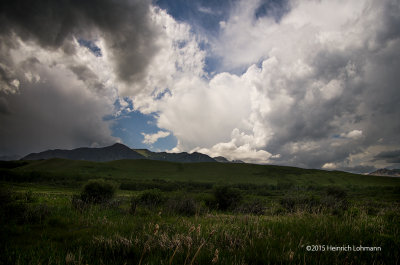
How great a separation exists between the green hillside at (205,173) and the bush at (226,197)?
96427 mm

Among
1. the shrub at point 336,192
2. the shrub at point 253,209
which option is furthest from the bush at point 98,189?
the shrub at point 336,192

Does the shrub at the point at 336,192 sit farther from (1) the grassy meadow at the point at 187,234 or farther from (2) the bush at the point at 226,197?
(2) the bush at the point at 226,197

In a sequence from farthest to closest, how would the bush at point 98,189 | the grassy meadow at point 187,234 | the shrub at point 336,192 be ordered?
the shrub at point 336,192
the bush at point 98,189
the grassy meadow at point 187,234

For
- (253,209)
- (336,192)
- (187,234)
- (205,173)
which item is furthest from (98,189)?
(205,173)

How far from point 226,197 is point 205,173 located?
128 m

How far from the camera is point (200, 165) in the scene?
180250mm

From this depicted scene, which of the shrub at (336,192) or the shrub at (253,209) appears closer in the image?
the shrub at (253,209)

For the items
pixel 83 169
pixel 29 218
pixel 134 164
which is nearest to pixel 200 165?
pixel 134 164

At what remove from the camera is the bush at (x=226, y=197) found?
3055 cm

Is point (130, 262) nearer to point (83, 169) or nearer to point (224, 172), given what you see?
point (224, 172)

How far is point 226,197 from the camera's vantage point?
31250 mm

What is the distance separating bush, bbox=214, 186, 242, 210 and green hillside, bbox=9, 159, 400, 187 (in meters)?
96.4

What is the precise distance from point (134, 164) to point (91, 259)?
180m

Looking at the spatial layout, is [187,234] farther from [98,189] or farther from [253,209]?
[98,189]
